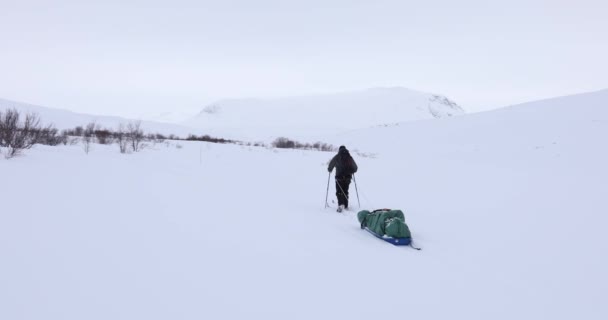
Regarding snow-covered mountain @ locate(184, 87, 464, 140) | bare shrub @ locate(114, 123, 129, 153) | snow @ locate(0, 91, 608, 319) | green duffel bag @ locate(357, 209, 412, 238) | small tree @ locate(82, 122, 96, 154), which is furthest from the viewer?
snow-covered mountain @ locate(184, 87, 464, 140)

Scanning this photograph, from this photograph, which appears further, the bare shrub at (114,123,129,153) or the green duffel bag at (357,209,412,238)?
the bare shrub at (114,123,129,153)

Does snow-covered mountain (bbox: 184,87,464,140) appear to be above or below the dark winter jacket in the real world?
above

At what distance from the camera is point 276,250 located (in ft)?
15.7

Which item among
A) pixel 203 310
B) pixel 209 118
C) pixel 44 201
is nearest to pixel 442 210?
pixel 203 310

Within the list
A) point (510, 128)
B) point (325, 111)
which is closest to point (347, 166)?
point (510, 128)

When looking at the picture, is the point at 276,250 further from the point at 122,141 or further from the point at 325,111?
the point at 325,111

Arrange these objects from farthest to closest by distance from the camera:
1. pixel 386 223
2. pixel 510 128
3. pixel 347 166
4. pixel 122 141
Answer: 1. pixel 510 128
2. pixel 122 141
3. pixel 347 166
4. pixel 386 223

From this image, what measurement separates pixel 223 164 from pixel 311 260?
10719mm

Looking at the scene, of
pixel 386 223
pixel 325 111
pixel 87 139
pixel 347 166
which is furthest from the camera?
pixel 325 111

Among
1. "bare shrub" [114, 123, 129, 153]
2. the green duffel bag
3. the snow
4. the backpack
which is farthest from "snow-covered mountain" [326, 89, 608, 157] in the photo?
"bare shrub" [114, 123, 129, 153]

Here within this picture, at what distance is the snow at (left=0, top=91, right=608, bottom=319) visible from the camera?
3180 millimetres

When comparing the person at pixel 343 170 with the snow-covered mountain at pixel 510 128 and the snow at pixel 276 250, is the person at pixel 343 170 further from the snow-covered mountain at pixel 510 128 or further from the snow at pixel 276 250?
the snow-covered mountain at pixel 510 128

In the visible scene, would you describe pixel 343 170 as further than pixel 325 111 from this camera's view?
No

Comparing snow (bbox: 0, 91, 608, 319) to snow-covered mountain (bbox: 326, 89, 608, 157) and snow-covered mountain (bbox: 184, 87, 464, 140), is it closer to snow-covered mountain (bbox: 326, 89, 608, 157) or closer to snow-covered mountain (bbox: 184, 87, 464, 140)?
snow-covered mountain (bbox: 326, 89, 608, 157)
